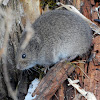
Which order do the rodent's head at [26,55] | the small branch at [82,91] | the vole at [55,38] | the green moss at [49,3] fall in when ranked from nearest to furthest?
the small branch at [82,91], the rodent's head at [26,55], the vole at [55,38], the green moss at [49,3]

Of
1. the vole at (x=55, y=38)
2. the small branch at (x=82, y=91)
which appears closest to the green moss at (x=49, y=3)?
the vole at (x=55, y=38)

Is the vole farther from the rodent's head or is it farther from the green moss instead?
the green moss

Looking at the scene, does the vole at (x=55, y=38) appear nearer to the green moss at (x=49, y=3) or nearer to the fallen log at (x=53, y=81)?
the fallen log at (x=53, y=81)

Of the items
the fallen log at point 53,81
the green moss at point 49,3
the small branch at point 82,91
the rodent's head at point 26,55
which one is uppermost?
the green moss at point 49,3

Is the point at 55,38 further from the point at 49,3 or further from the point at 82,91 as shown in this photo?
the point at 49,3

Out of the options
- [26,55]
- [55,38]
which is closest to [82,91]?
[55,38]

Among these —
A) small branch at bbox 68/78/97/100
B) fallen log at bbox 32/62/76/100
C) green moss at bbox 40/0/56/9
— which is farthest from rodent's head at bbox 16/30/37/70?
green moss at bbox 40/0/56/9

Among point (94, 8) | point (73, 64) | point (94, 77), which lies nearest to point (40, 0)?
point (94, 8)
